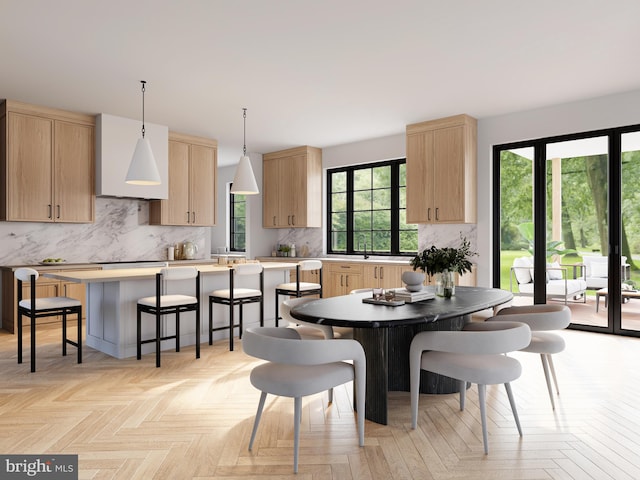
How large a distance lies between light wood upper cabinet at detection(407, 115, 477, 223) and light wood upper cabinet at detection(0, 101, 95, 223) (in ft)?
14.1

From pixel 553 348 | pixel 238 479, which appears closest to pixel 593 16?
pixel 553 348

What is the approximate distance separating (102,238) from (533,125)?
597cm

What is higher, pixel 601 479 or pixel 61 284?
pixel 61 284

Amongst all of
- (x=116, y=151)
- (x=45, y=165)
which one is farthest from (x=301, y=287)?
(x=45, y=165)

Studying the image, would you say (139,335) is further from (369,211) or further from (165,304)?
(369,211)

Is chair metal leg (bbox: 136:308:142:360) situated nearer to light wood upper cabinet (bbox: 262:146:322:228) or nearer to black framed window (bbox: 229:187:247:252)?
light wood upper cabinet (bbox: 262:146:322:228)

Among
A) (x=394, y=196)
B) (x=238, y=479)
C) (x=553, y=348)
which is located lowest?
(x=238, y=479)

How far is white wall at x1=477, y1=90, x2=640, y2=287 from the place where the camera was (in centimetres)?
520

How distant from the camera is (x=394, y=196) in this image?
7.50 meters

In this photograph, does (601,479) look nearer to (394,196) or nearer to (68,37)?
(68,37)

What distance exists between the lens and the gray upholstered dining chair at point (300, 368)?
2.29m

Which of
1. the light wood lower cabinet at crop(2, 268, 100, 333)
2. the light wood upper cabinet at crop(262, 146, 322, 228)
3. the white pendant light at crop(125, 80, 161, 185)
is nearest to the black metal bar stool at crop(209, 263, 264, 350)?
the white pendant light at crop(125, 80, 161, 185)

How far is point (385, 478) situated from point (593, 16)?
134 inches

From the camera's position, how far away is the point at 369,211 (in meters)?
7.83
